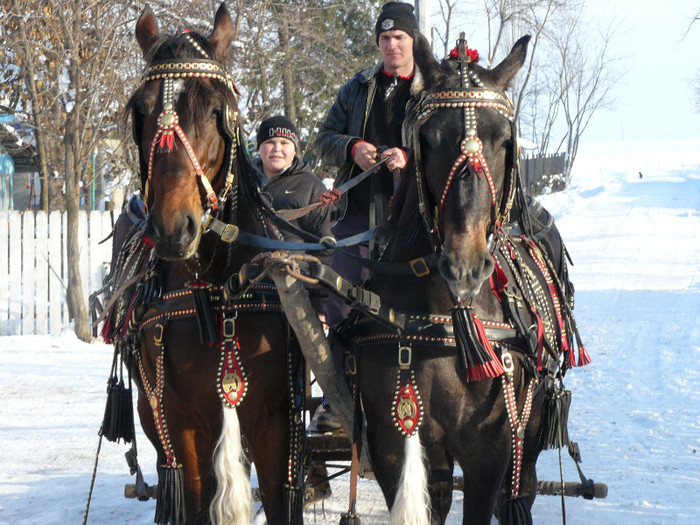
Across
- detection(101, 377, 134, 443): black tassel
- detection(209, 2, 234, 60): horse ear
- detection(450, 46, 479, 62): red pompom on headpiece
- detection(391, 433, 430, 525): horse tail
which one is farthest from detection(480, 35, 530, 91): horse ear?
detection(101, 377, 134, 443): black tassel

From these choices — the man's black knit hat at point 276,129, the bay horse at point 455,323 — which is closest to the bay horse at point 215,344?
the bay horse at point 455,323

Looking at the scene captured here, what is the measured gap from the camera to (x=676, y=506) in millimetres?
5254

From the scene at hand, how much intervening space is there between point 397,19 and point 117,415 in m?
2.61

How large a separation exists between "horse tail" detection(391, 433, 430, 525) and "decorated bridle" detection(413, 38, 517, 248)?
0.80 metres

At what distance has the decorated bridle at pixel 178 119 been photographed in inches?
123

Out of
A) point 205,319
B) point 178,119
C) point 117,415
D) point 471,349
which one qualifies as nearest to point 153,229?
point 178,119

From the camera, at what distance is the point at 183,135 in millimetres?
3123

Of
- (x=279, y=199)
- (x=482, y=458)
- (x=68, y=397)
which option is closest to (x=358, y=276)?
(x=279, y=199)

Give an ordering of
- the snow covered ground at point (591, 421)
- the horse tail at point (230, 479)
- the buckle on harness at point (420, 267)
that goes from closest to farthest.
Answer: the buckle on harness at point (420, 267) < the horse tail at point (230, 479) < the snow covered ground at point (591, 421)

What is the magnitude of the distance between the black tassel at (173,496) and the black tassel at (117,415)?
2.89ft

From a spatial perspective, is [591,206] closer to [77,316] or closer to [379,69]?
[77,316]

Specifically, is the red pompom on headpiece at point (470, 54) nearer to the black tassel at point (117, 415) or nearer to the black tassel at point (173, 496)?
the black tassel at point (173, 496)

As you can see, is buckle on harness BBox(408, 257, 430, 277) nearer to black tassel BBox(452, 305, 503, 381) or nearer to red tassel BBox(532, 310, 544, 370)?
black tassel BBox(452, 305, 503, 381)

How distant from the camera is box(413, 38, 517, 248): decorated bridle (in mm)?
2902
